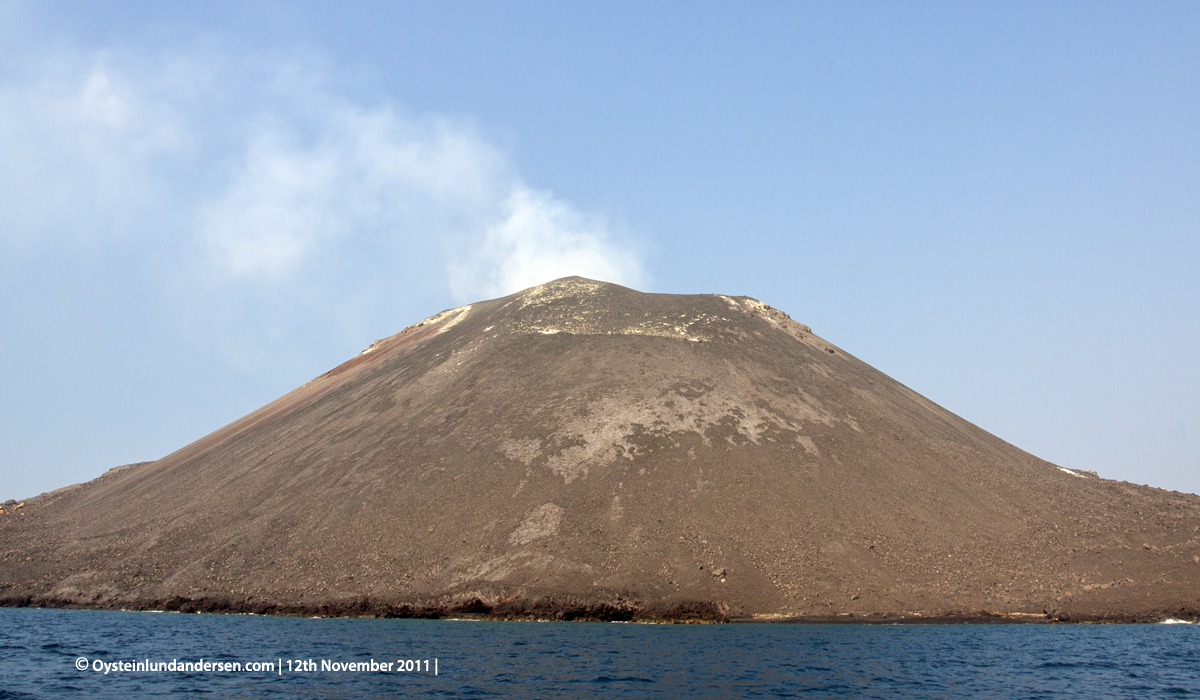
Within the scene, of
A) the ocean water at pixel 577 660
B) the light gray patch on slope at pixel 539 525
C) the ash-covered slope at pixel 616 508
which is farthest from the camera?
the light gray patch on slope at pixel 539 525

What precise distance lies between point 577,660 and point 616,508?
83.7ft

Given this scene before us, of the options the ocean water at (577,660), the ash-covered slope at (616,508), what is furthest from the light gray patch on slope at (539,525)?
the ocean water at (577,660)

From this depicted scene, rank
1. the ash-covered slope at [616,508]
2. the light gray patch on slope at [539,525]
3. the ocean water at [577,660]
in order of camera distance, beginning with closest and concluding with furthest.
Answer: the ocean water at [577,660], the ash-covered slope at [616,508], the light gray patch on slope at [539,525]

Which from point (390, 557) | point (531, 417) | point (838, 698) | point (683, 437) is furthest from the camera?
point (531, 417)

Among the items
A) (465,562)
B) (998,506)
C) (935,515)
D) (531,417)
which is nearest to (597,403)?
(531,417)

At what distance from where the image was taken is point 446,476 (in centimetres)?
6203

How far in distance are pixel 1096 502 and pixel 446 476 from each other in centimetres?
5599

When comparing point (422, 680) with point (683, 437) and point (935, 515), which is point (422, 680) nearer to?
point (683, 437)

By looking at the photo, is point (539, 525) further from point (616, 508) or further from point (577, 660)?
point (577, 660)

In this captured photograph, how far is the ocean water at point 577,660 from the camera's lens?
84.1ft

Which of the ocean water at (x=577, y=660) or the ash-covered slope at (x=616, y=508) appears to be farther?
the ash-covered slope at (x=616, y=508)

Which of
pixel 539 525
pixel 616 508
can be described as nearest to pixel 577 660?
pixel 539 525

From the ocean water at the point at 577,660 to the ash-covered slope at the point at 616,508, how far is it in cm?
454

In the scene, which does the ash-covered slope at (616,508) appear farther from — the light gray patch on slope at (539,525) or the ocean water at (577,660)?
the ocean water at (577,660)
